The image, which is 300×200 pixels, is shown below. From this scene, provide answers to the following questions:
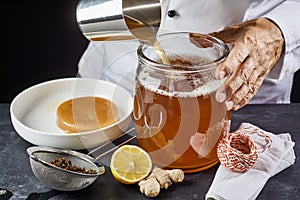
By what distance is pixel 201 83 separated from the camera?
0.98m

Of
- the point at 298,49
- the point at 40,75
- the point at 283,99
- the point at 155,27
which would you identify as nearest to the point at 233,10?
the point at 298,49

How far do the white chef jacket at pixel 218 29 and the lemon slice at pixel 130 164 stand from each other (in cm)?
33

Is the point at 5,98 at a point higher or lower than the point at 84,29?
lower

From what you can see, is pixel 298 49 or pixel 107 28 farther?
pixel 298 49

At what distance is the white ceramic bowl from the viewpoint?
3.44 feet

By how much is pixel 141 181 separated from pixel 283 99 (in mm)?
590

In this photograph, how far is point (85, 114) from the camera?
1138mm

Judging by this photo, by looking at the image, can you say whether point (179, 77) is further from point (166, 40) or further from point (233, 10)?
point (233, 10)

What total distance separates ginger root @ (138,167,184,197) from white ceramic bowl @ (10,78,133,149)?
121mm

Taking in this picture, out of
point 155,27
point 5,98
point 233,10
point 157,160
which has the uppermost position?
point 155,27

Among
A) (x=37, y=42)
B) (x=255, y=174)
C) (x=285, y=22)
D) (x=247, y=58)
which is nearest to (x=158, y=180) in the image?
(x=255, y=174)

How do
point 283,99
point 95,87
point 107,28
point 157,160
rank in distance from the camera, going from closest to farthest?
1. point 107,28
2. point 157,160
3. point 95,87
4. point 283,99

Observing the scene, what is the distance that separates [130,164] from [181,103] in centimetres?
15

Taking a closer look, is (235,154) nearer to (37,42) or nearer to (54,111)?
(54,111)
